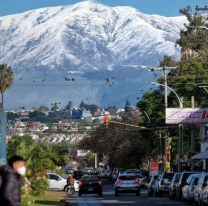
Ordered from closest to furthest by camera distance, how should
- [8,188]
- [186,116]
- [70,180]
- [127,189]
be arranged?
[8,188] → [127,189] → [70,180] → [186,116]

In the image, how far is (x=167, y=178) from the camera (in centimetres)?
5006

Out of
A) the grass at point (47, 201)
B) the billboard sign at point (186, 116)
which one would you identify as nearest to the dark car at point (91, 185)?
the grass at point (47, 201)

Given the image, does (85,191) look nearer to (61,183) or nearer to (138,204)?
(61,183)

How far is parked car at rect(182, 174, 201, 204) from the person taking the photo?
36.9 meters

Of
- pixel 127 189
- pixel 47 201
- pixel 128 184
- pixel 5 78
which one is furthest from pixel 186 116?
pixel 5 78

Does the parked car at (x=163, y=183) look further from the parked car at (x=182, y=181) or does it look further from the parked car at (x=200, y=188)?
the parked car at (x=200, y=188)

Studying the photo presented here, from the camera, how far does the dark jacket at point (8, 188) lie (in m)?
15.2

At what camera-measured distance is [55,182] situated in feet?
199

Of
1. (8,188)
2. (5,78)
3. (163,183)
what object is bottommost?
(163,183)

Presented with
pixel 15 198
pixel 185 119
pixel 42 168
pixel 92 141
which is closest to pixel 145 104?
pixel 185 119

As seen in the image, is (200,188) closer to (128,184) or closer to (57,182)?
(128,184)

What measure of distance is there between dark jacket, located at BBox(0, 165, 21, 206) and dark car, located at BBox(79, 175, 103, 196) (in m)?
39.0

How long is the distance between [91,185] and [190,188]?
18.3 m

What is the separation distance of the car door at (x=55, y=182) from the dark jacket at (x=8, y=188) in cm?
4474
